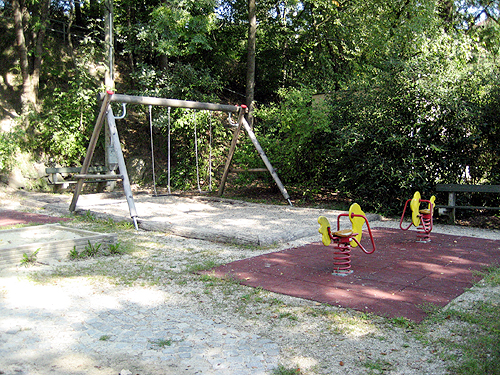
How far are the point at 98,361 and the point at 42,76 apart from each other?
15558 millimetres

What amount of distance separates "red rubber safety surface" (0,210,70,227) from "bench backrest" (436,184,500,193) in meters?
7.63

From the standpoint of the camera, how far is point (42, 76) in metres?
16.0

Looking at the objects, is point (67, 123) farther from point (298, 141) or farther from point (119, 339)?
point (119, 339)

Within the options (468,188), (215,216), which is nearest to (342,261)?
(215,216)

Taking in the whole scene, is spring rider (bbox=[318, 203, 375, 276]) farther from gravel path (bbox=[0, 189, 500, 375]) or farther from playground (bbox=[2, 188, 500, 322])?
gravel path (bbox=[0, 189, 500, 375])

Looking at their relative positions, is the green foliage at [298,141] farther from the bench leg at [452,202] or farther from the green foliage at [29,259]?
the green foliage at [29,259]

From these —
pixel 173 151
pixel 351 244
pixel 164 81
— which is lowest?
pixel 351 244

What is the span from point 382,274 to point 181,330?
261 centimetres

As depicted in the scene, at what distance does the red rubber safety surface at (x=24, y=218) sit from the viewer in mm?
8195

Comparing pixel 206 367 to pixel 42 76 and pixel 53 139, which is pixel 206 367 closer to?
pixel 53 139

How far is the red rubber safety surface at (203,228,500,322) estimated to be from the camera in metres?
4.14

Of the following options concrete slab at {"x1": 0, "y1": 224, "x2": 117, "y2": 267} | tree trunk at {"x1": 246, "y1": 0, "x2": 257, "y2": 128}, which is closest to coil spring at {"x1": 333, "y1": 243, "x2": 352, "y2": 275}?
concrete slab at {"x1": 0, "y1": 224, "x2": 117, "y2": 267}

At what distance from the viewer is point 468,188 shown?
28.1ft

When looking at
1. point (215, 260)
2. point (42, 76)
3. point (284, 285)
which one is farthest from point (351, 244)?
point (42, 76)
